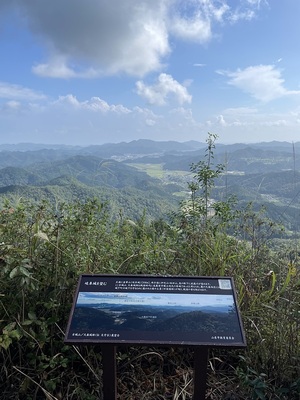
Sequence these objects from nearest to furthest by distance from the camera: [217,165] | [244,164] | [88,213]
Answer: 1. [88,213]
2. [217,165]
3. [244,164]

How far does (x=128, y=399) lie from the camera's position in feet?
7.29

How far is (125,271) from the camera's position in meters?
2.67

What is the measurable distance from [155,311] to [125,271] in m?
0.81

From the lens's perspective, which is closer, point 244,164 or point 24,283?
point 24,283

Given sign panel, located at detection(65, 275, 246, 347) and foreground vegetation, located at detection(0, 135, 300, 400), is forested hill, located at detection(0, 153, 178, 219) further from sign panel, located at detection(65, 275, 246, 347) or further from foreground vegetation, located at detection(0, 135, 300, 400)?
sign panel, located at detection(65, 275, 246, 347)

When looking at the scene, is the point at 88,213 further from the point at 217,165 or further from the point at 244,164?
the point at 244,164

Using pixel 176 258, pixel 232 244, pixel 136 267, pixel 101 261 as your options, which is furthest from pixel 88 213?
pixel 232 244

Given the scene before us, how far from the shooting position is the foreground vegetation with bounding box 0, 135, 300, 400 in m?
2.21

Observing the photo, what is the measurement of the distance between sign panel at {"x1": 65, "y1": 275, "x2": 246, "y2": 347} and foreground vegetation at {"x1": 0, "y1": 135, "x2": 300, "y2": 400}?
0.42 meters

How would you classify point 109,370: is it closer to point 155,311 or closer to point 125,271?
point 155,311

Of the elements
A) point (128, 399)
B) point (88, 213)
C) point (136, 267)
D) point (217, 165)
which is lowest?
point (128, 399)

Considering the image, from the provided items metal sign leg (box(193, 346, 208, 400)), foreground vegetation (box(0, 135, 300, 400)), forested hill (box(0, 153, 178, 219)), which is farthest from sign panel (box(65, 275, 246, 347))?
forested hill (box(0, 153, 178, 219))

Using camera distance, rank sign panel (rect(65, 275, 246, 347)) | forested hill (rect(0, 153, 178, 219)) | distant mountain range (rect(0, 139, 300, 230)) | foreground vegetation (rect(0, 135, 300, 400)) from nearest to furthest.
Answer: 1. sign panel (rect(65, 275, 246, 347))
2. foreground vegetation (rect(0, 135, 300, 400))
3. forested hill (rect(0, 153, 178, 219))
4. distant mountain range (rect(0, 139, 300, 230))

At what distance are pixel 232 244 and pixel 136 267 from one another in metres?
0.89
